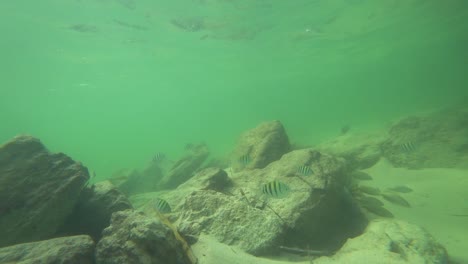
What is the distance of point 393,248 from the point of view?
15.8ft

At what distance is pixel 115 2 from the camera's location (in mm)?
20203

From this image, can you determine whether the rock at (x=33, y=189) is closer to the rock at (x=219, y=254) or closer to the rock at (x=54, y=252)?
the rock at (x=54, y=252)

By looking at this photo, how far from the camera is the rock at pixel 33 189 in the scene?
4395 mm

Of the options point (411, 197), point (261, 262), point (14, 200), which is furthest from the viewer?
point (411, 197)

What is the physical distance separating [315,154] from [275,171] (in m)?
1.12

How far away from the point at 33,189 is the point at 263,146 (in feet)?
20.3

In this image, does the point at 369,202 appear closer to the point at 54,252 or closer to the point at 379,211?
the point at 379,211

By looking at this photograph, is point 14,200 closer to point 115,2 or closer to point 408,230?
point 408,230

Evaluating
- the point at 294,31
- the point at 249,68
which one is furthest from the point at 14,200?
the point at 249,68

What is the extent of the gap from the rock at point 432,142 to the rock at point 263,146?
14.0 feet

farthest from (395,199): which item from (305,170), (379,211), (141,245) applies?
(141,245)

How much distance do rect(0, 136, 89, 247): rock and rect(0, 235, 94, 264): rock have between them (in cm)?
151

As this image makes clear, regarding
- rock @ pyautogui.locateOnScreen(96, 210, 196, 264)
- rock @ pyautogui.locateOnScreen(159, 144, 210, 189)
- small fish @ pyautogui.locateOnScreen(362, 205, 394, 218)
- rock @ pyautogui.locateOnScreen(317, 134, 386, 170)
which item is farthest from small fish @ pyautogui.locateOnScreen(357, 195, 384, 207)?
rock @ pyautogui.locateOnScreen(159, 144, 210, 189)

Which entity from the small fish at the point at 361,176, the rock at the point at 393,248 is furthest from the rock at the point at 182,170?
the rock at the point at 393,248
